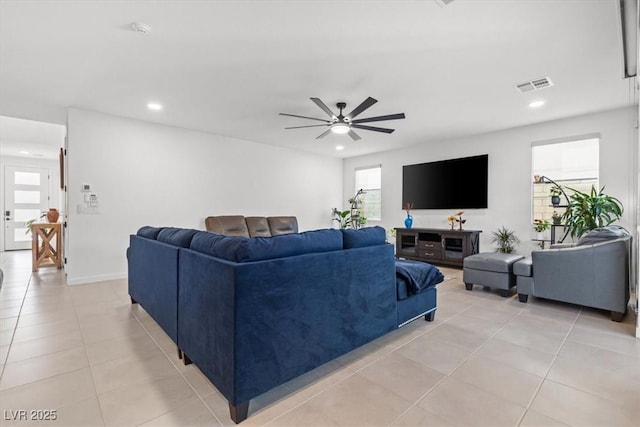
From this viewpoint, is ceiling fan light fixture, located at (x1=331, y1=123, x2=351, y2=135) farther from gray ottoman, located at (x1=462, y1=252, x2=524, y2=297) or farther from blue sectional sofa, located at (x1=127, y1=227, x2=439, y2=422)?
gray ottoman, located at (x1=462, y1=252, x2=524, y2=297)

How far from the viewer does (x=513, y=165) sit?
208 inches

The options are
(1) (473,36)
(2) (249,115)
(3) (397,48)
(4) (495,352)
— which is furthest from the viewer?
(2) (249,115)

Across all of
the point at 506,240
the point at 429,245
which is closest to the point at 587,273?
the point at 506,240

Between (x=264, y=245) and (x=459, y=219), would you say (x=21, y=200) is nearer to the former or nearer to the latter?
(x=264, y=245)

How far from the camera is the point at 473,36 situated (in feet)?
8.52

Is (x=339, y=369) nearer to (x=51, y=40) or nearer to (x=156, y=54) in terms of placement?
(x=156, y=54)

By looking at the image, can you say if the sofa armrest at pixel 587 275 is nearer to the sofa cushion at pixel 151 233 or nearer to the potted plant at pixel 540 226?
the potted plant at pixel 540 226

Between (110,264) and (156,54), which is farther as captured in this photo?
(110,264)

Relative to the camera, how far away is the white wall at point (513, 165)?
4273mm

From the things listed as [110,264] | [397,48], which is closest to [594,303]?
[397,48]

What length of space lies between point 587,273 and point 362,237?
2.59 m

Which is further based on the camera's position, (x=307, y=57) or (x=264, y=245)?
(x=307, y=57)

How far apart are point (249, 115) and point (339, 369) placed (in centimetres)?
387

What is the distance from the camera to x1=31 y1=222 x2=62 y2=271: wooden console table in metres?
5.31
